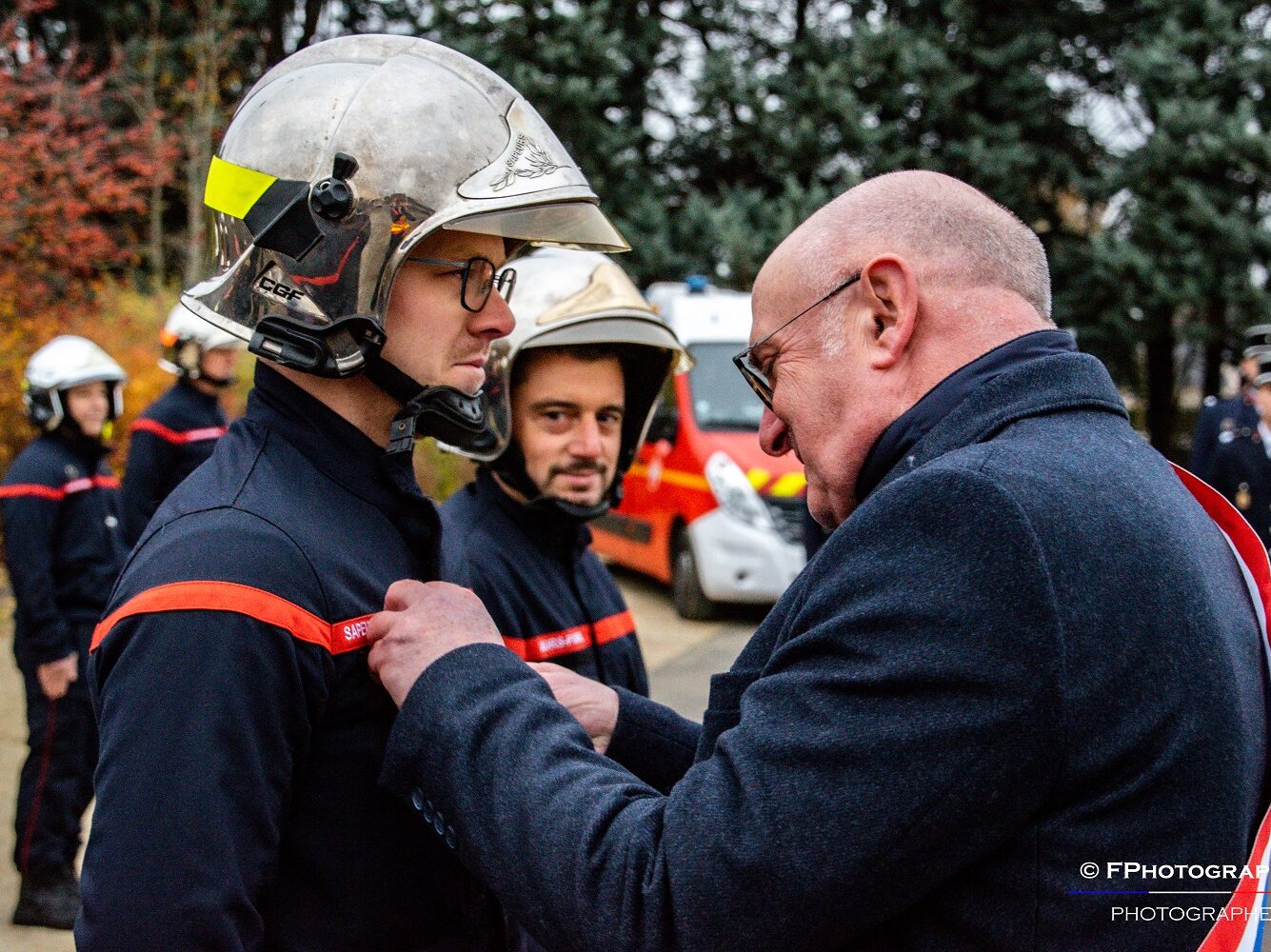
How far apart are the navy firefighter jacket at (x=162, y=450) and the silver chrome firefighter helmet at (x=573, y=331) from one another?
2998 millimetres

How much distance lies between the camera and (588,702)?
2.21 meters

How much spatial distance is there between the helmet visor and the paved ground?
355 cm

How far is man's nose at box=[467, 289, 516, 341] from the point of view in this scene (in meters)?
1.88

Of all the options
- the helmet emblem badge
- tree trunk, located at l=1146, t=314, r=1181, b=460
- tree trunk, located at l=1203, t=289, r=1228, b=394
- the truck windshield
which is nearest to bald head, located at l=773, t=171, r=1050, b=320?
the helmet emblem badge

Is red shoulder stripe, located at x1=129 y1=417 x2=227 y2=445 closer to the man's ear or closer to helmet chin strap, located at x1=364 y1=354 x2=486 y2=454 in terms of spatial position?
helmet chin strap, located at x1=364 y1=354 x2=486 y2=454

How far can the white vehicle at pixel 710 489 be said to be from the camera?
30.3 feet

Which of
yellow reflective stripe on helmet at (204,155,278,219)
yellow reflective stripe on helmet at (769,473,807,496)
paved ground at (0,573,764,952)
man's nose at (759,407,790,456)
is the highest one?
yellow reflective stripe on helmet at (204,155,278,219)

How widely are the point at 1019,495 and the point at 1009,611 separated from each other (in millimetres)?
133

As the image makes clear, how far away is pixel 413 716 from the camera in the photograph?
5.20ft

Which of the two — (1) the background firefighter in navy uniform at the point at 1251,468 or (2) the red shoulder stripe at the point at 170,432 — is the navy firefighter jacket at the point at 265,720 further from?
(1) the background firefighter in navy uniform at the point at 1251,468

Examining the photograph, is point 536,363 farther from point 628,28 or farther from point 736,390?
point 628,28

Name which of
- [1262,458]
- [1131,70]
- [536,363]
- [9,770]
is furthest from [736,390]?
[1131,70]

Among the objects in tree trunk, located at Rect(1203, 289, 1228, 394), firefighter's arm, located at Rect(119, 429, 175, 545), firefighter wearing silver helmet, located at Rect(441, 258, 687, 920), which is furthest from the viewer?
tree trunk, located at Rect(1203, 289, 1228, 394)

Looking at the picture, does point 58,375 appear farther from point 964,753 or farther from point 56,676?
point 964,753
